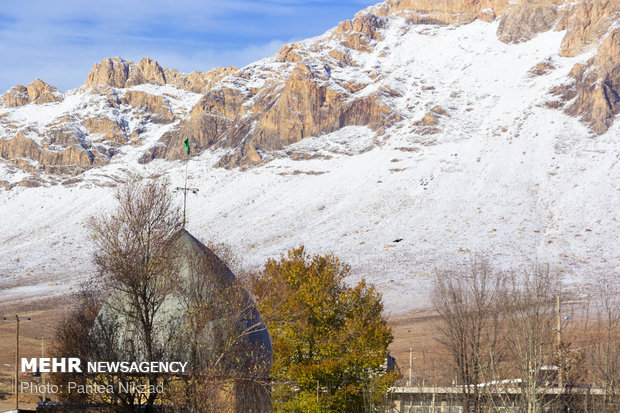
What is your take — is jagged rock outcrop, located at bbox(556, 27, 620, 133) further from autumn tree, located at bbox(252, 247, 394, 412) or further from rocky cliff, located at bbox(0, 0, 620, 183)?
autumn tree, located at bbox(252, 247, 394, 412)

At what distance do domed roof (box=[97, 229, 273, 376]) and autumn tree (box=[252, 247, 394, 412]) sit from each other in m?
4.34

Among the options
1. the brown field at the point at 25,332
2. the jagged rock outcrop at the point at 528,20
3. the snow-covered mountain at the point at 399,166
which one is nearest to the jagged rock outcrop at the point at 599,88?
the snow-covered mountain at the point at 399,166

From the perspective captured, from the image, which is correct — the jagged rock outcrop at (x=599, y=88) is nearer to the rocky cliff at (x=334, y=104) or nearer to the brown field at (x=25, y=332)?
the rocky cliff at (x=334, y=104)

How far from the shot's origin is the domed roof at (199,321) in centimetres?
2241

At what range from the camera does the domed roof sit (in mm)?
22406

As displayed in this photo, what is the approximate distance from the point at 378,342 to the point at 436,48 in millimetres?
177452

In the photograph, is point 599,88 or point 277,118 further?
point 277,118

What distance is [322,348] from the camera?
30.5 meters

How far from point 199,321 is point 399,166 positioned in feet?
388

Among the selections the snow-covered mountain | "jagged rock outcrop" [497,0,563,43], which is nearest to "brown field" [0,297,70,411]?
the snow-covered mountain

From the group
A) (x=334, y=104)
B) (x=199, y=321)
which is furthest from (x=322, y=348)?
(x=334, y=104)

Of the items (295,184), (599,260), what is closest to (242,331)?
(599,260)

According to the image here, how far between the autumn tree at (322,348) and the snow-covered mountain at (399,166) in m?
48.1

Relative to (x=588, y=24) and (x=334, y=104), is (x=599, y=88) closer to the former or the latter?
(x=588, y=24)
